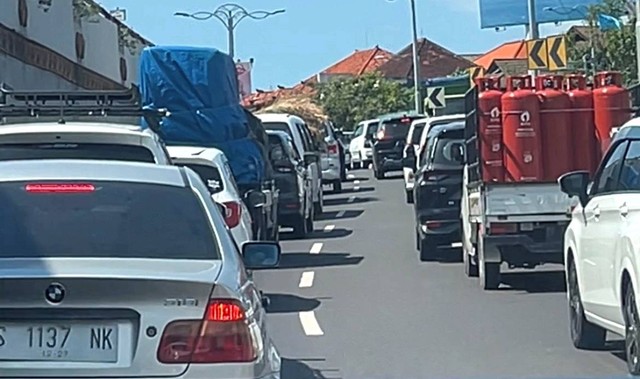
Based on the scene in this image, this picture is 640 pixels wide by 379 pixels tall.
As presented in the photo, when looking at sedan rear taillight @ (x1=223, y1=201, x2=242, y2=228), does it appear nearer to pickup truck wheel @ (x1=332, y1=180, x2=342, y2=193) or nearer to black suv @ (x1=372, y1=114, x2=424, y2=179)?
pickup truck wheel @ (x1=332, y1=180, x2=342, y2=193)

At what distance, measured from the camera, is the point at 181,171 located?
762 centimetres

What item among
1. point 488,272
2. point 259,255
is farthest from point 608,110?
point 259,255

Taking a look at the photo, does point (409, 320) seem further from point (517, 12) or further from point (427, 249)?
point (517, 12)

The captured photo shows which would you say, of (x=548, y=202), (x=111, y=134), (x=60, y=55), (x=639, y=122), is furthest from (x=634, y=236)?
(x=60, y=55)

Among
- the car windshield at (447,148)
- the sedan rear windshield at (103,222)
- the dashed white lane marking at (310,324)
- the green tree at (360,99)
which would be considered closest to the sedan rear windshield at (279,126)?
the car windshield at (447,148)

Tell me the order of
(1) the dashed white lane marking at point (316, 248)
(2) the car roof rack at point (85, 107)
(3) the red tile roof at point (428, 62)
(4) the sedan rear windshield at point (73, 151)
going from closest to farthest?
(4) the sedan rear windshield at point (73, 151) → (2) the car roof rack at point (85, 107) → (1) the dashed white lane marking at point (316, 248) → (3) the red tile roof at point (428, 62)

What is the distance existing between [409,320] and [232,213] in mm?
1973

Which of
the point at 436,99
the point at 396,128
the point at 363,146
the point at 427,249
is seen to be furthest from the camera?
the point at 363,146

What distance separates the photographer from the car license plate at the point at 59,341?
609cm

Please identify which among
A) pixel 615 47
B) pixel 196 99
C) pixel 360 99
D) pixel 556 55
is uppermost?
pixel 615 47

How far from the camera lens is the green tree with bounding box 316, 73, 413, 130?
88.5 metres

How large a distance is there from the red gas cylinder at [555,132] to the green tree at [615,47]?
25610 mm

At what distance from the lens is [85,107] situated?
12609mm

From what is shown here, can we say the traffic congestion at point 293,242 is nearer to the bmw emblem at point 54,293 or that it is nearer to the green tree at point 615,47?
the bmw emblem at point 54,293
